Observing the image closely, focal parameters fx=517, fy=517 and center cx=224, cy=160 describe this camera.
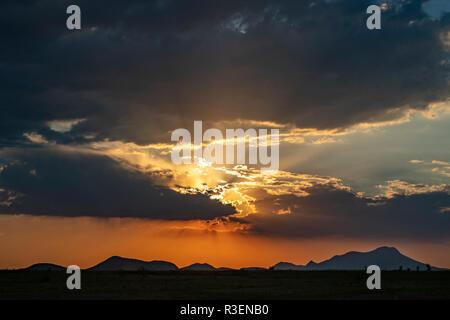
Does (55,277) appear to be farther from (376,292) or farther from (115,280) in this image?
(376,292)

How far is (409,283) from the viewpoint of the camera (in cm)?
6272

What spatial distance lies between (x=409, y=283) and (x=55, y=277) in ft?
145

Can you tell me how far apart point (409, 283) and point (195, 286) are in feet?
87.3

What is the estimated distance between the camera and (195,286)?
55.4 m
